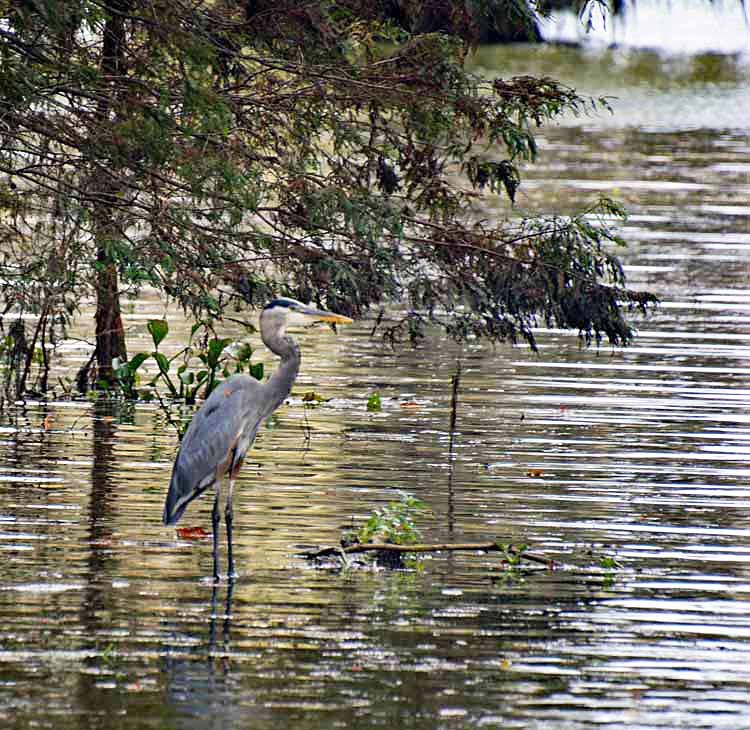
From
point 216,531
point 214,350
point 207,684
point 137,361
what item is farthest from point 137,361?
point 207,684

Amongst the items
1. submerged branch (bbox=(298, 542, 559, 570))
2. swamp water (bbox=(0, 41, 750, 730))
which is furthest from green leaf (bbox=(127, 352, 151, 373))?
submerged branch (bbox=(298, 542, 559, 570))

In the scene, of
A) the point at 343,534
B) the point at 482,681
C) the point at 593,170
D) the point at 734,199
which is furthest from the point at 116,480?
the point at 593,170

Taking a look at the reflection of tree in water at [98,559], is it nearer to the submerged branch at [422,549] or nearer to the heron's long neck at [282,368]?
the submerged branch at [422,549]

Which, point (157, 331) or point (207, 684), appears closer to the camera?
point (207, 684)

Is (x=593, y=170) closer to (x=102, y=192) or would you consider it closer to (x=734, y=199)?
(x=734, y=199)

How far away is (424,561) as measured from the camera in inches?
418

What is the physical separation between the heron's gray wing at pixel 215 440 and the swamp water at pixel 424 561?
0.41 metres

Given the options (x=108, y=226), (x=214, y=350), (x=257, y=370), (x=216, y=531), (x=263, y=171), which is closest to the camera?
(x=216, y=531)

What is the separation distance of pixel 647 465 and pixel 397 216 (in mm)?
3218

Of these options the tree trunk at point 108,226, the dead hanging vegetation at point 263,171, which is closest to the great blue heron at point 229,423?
the dead hanging vegetation at point 263,171

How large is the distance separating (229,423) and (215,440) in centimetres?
12

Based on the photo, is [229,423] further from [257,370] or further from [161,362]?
[161,362]

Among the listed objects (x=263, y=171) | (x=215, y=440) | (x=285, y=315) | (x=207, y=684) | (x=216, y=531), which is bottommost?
(x=207, y=684)

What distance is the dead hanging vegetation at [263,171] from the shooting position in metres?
14.3
